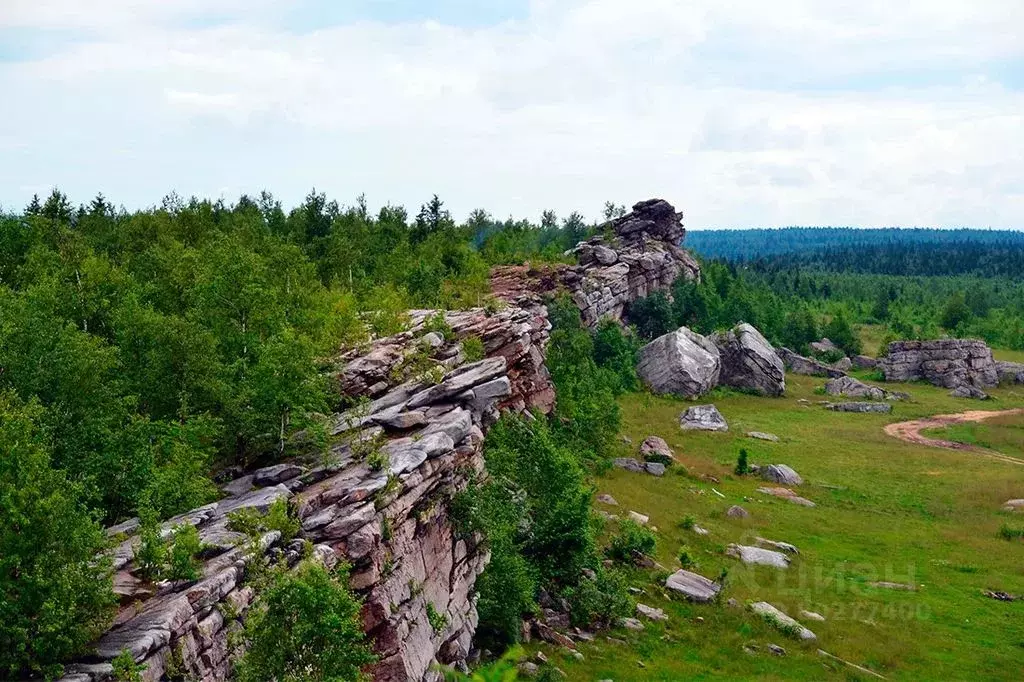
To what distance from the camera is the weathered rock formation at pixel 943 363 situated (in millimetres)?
121000

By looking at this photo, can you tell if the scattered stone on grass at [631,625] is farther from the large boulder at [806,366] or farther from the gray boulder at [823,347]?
the gray boulder at [823,347]

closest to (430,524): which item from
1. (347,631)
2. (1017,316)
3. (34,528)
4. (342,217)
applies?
(347,631)

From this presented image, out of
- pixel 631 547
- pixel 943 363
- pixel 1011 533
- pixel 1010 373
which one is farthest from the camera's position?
pixel 1010 373

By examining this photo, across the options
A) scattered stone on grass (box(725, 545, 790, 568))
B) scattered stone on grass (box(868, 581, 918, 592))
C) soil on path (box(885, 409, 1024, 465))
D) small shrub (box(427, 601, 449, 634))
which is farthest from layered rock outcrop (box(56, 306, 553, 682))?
soil on path (box(885, 409, 1024, 465))

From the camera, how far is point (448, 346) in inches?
1853

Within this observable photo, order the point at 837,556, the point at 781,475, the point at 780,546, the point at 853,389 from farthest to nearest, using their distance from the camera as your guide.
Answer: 1. the point at 853,389
2. the point at 781,475
3. the point at 780,546
4. the point at 837,556

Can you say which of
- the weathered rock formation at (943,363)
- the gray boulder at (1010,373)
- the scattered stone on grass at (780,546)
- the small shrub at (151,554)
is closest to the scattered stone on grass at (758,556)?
the scattered stone on grass at (780,546)

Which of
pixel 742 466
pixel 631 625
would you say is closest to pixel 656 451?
pixel 742 466

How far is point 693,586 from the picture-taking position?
47.5 meters

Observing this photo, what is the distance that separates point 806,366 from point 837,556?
79.5 m

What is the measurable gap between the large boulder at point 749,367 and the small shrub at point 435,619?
8495 cm

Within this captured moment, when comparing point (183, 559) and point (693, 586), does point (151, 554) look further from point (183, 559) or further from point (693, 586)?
point (693, 586)

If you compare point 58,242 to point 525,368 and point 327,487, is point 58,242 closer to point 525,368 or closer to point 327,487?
point 525,368

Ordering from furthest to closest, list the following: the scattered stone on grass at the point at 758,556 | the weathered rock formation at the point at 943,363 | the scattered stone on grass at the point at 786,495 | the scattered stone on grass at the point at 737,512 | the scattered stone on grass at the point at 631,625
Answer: the weathered rock formation at the point at 943,363, the scattered stone on grass at the point at 786,495, the scattered stone on grass at the point at 737,512, the scattered stone on grass at the point at 758,556, the scattered stone on grass at the point at 631,625
